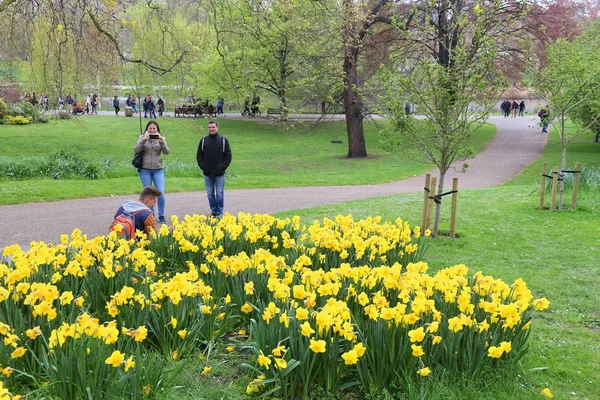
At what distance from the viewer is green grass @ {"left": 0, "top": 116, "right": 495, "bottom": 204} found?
42.5ft

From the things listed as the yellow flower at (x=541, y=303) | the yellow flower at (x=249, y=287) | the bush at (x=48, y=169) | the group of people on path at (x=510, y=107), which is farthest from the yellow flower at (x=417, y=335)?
the group of people on path at (x=510, y=107)

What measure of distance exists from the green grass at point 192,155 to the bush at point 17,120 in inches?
16.8

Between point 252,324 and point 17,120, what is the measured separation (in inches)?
1184

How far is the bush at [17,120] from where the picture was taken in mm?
28266

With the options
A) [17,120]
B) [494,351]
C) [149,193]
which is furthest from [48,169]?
[17,120]

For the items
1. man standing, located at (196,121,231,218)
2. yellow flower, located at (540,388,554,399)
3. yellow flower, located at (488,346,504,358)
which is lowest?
yellow flower, located at (540,388,554,399)

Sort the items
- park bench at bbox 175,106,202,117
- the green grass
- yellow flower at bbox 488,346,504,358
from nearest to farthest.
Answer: yellow flower at bbox 488,346,504,358
the green grass
park bench at bbox 175,106,202,117

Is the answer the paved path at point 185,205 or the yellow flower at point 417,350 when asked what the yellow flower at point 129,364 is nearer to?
the yellow flower at point 417,350

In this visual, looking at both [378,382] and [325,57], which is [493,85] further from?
[325,57]

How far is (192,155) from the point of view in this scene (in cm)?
2433

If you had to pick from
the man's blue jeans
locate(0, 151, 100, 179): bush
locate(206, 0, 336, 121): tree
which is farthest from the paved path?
locate(0, 151, 100, 179): bush

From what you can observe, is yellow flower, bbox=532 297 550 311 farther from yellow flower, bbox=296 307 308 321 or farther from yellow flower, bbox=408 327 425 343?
yellow flower, bbox=296 307 308 321

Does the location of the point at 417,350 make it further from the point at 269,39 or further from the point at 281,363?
the point at 269,39

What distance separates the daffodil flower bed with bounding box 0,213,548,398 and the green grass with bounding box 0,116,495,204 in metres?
A: 7.93
